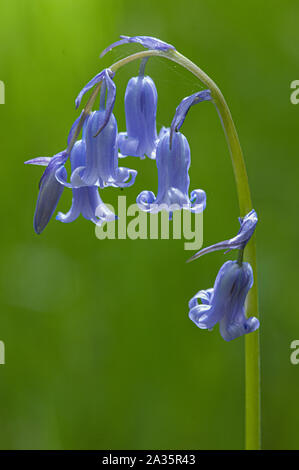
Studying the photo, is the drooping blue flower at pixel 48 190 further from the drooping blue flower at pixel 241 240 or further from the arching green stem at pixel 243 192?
the drooping blue flower at pixel 241 240

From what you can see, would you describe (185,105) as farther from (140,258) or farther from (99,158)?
(140,258)

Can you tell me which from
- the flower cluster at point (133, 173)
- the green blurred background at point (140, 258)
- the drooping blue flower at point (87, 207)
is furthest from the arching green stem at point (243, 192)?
the green blurred background at point (140, 258)

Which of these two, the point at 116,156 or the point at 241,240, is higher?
the point at 116,156

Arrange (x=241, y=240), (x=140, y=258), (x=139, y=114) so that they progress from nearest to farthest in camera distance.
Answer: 1. (x=241, y=240)
2. (x=139, y=114)
3. (x=140, y=258)

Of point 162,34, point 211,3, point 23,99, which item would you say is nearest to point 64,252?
point 23,99

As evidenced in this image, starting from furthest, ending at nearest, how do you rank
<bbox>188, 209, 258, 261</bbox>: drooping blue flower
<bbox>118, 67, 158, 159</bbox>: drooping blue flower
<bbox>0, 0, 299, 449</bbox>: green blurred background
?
<bbox>0, 0, 299, 449</bbox>: green blurred background < <bbox>118, 67, 158, 159</bbox>: drooping blue flower < <bbox>188, 209, 258, 261</bbox>: drooping blue flower

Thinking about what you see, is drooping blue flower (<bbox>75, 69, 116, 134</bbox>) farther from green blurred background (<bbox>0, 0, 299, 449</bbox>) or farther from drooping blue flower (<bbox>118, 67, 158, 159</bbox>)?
green blurred background (<bbox>0, 0, 299, 449</bbox>)

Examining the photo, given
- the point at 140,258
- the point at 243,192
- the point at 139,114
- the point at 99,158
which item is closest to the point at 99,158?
the point at 99,158

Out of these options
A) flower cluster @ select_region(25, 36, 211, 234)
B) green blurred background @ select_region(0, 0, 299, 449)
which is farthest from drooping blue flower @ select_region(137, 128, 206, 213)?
green blurred background @ select_region(0, 0, 299, 449)
